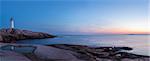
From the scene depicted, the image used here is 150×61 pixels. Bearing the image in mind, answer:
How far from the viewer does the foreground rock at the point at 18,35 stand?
14.2 metres

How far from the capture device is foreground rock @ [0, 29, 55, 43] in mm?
14217

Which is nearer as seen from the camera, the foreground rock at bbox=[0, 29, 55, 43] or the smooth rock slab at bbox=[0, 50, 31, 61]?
the smooth rock slab at bbox=[0, 50, 31, 61]

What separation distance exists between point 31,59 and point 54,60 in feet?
2.06

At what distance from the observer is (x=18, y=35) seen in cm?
1567

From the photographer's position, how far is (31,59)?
7605 mm

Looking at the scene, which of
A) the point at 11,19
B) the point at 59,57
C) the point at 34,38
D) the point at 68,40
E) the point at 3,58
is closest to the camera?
the point at 3,58

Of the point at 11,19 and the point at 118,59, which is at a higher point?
the point at 11,19

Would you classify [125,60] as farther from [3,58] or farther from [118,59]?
[3,58]

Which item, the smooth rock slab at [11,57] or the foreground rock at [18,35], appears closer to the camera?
the smooth rock slab at [11,57]

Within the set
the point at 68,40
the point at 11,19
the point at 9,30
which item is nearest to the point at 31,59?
the point at 11,19

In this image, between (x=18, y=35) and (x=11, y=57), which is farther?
(x=18, y=35)

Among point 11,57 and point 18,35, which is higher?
point 18,35

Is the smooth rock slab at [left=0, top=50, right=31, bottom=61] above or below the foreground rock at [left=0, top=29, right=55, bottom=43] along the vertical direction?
below

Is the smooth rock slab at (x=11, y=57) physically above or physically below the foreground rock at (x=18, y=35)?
below
